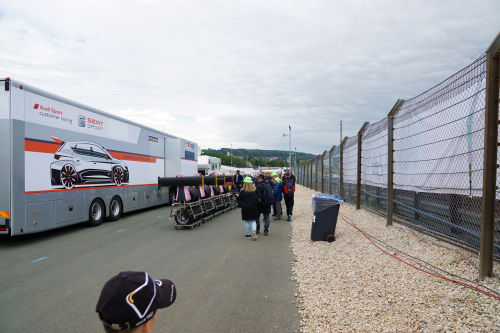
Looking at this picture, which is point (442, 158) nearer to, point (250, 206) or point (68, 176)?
point (250, 206)

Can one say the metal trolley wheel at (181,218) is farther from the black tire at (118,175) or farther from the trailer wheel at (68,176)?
the black tire at (118,175)

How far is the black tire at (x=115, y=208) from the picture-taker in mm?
12402

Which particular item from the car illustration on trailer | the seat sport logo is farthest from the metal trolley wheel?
the seat sport logo

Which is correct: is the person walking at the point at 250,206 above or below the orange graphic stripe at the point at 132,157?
below

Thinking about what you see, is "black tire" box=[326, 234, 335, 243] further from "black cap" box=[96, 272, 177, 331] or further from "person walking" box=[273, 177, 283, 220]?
"black cap" box=[96, 272, 177, 331]

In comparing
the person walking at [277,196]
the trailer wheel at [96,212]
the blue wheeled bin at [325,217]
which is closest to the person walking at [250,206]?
the blue wheeled bin at [325,217]

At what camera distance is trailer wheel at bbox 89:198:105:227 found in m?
11.1

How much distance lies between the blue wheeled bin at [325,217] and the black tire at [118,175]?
8139 millimetres

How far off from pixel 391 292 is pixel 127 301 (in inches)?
147

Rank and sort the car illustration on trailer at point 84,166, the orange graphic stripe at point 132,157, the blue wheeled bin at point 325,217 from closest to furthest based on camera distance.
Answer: the blue wheeled bin at point 325,217 → the car illustration on trailer at point 84,166 → the orange graphic stripe at point 132,157

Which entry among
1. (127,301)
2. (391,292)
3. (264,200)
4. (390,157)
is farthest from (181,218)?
(127,301)

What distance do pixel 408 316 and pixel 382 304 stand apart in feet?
1.36

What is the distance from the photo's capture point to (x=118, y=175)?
508 inches

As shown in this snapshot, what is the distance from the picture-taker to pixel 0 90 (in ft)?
26.4
